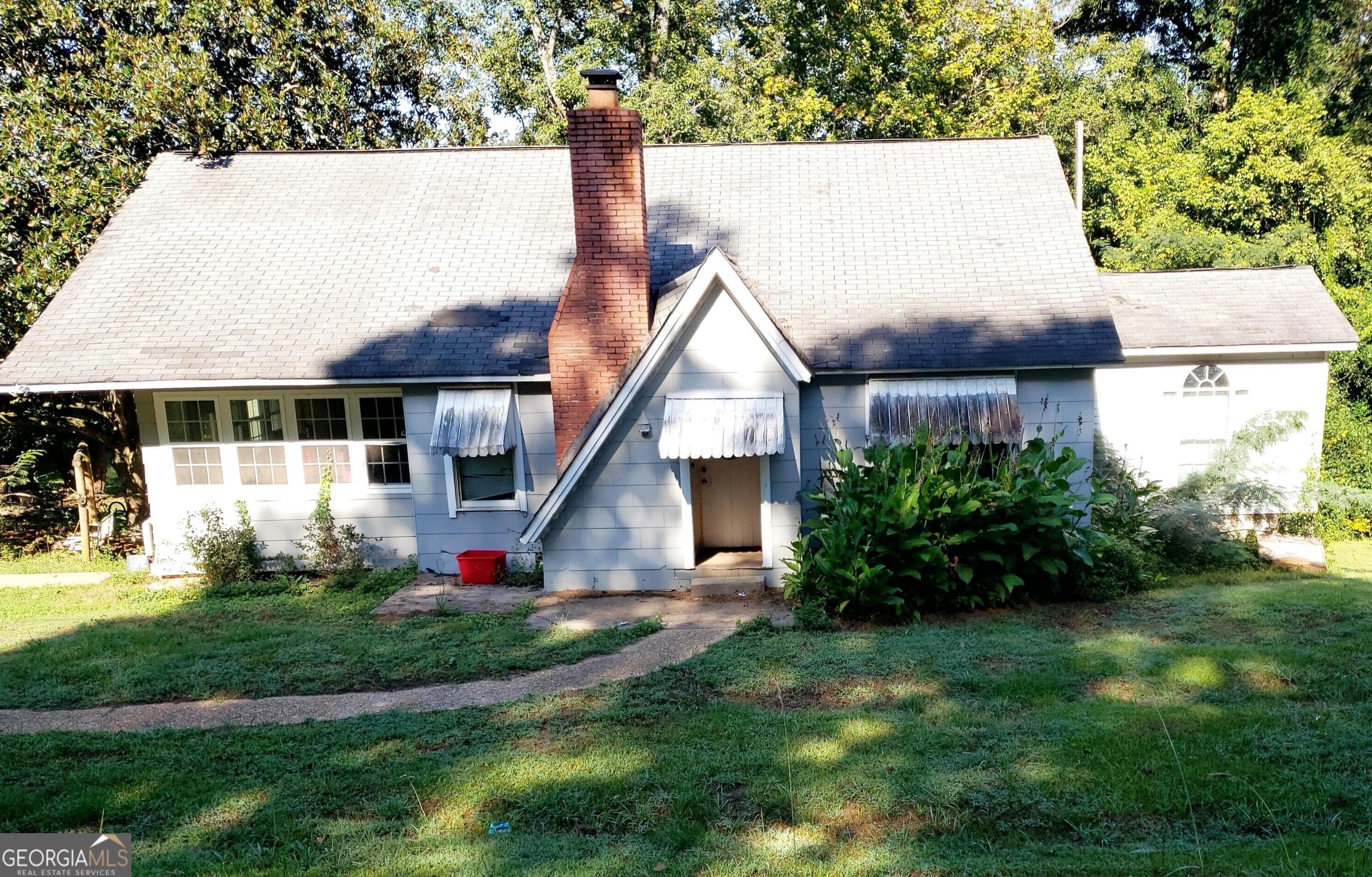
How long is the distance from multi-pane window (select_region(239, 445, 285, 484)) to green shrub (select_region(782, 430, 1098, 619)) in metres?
7.59

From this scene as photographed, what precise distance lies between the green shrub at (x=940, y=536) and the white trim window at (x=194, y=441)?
8503 millimetres

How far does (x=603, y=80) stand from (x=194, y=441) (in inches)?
304

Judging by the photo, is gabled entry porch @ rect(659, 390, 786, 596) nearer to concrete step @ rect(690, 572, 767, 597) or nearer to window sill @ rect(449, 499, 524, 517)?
concrete step @ rect(690, 572, 767, 597)

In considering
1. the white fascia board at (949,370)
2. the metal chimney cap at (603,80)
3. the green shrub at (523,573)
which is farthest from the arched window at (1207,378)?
the green shrub at (523,573)

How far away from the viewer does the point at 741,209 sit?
597 inches

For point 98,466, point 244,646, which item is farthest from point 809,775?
point 98,466

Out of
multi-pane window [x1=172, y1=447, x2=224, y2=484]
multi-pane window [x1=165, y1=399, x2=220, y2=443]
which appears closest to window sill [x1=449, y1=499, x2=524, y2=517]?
multi-pane window [x1=172, y1=447, x2=224, y2=484]

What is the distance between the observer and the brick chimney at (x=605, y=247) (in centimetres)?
1209

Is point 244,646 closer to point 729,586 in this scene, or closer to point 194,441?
point 194,441

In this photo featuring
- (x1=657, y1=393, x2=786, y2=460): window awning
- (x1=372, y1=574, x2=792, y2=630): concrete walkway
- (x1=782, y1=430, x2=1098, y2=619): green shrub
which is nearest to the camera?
(x1=782, y1=430, x2=1098, y2=619): green shrub

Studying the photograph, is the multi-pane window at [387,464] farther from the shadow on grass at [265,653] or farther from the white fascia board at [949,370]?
the white fascia board at [949,370]

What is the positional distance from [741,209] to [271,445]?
7975 millimetres

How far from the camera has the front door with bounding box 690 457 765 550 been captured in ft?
41.4
